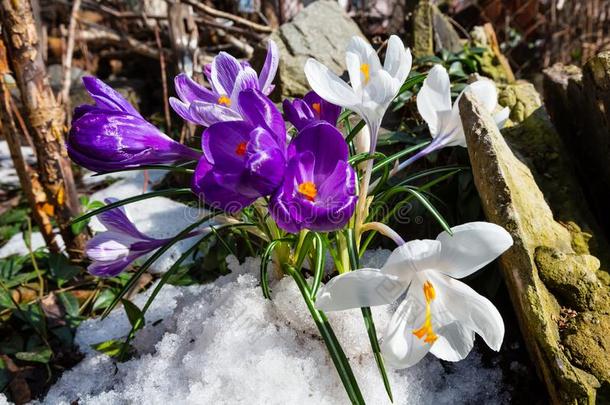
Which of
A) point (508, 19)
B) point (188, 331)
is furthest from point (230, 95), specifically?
point (508, 19)

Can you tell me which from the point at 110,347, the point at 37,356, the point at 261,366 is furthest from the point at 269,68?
the point at 37,356

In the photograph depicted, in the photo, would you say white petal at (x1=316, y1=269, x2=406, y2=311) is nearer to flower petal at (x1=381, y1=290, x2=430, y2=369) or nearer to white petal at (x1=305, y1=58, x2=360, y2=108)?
flower petal at (x1=381, y1=290, x2=430, y2=369)

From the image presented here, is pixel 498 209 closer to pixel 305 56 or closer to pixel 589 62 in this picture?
pixel 589 62

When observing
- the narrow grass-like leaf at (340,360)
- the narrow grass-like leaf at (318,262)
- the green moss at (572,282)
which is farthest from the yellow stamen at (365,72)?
the green moss at (572,282)

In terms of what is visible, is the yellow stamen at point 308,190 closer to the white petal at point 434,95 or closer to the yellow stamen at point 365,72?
the yellow stamen at point 365,72

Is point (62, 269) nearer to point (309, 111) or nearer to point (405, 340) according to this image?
point (309, 111)

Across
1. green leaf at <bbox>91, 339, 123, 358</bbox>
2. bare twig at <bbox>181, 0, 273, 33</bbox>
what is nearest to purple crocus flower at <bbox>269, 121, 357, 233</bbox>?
green leaf at <bbox>91, 339, 123, 358</bbox>
